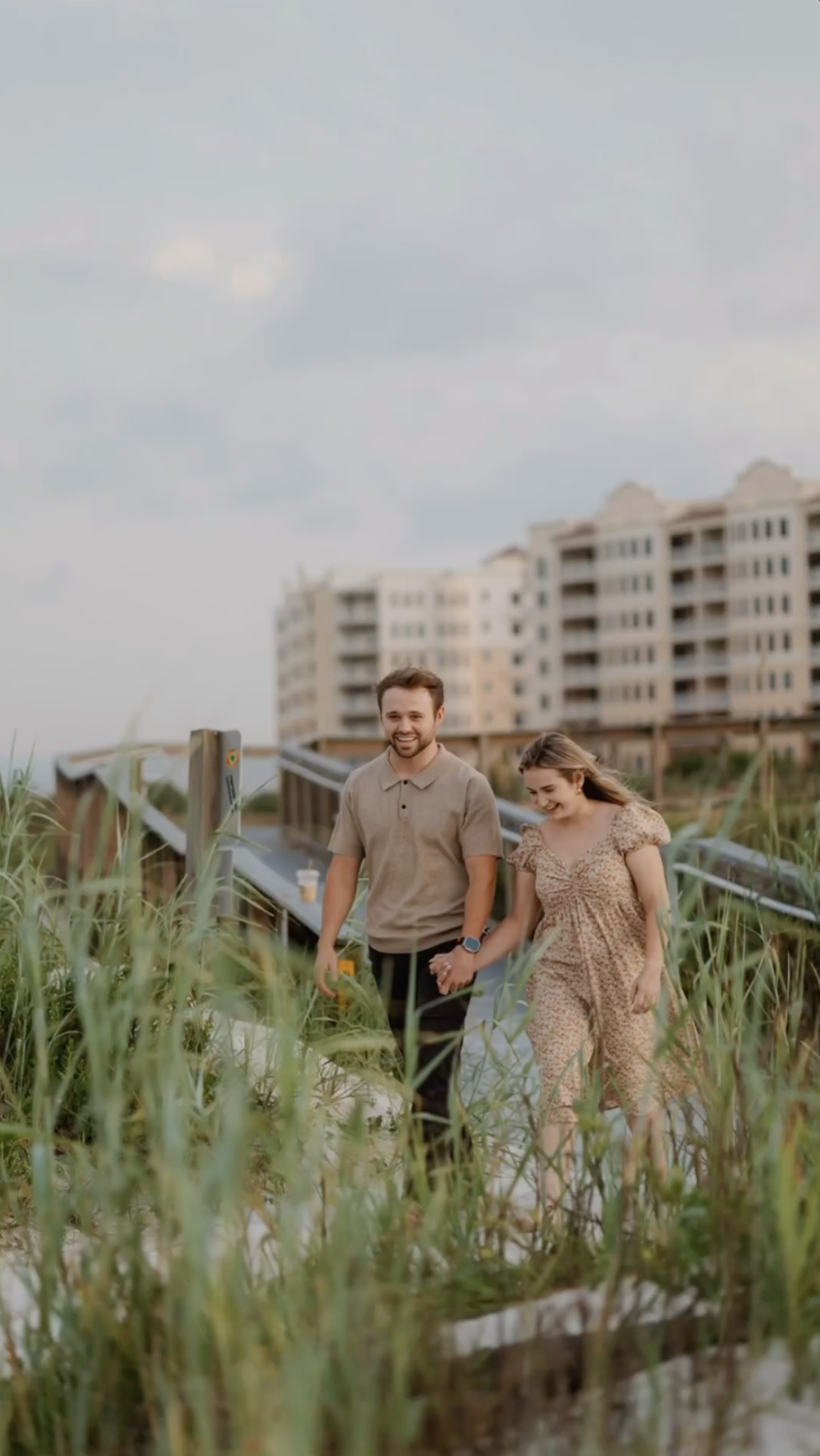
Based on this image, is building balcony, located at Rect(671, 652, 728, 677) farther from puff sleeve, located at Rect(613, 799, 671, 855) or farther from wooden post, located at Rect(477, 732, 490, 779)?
puff sleeve, located at Rect(613, 799, 671, 855)

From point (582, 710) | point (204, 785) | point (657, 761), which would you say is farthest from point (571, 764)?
point (582, 710)

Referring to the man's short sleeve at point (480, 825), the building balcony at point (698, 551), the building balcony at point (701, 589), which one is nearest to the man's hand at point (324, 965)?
the man's short sleeve at point (480, 825)

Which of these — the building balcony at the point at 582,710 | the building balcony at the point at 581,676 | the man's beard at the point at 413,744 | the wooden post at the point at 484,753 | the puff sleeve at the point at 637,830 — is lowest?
the puff sleeve at the point at 637,830

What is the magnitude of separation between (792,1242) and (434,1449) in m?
0.54

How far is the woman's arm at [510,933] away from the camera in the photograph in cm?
396

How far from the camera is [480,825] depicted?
13.4 ft

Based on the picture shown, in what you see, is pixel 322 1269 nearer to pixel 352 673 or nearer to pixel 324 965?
pixel 324 965

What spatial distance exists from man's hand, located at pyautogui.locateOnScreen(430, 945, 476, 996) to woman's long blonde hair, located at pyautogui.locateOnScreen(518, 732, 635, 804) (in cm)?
43

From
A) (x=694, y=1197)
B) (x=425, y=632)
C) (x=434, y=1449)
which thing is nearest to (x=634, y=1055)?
(x=694, y=1197)

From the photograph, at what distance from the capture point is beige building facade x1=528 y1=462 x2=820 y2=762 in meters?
102

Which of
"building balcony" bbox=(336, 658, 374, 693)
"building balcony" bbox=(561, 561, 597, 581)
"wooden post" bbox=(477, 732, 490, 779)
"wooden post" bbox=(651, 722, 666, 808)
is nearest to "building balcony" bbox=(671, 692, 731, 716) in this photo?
"building balcony" bbox=(561, 561, 597, 581)

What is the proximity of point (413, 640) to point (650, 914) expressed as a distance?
126894 millimetres

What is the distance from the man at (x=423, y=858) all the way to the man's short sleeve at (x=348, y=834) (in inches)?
1.2

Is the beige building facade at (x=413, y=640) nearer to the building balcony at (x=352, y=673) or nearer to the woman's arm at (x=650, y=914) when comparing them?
the building balcony at (x=352, y=673)
